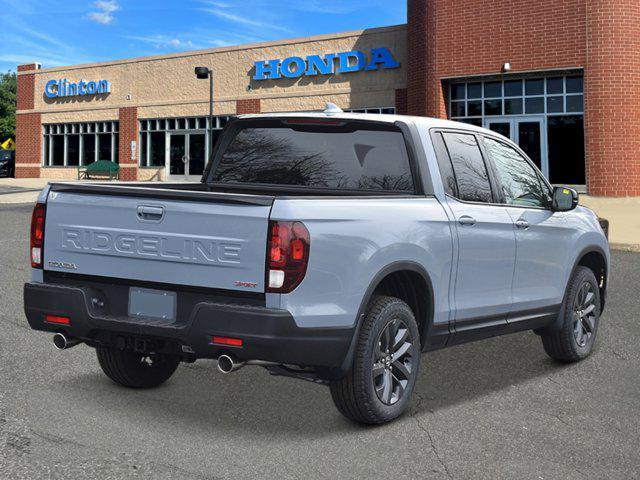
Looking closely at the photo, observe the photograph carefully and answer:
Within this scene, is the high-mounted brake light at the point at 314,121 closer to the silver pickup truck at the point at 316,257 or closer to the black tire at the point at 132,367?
the silver pickup truck at the point at 316,257

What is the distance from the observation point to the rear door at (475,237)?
18.3 feet

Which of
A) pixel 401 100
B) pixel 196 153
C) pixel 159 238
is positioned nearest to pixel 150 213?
pixel 159 238

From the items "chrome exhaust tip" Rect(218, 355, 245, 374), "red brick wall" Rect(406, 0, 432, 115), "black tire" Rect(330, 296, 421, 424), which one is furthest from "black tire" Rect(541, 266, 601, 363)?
"red brick wall" Rect(406, 0, 432, 115)

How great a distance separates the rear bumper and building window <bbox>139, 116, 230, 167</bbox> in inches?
1359

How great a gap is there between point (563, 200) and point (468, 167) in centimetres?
102

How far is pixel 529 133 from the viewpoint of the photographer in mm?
27375

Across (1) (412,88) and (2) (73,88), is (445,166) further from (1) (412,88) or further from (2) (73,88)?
(2) (73,88)

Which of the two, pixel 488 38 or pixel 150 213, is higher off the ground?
pixel 488 38

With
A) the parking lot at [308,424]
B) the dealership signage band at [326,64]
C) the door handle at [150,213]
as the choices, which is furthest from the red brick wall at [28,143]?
the door handle at [150,213]

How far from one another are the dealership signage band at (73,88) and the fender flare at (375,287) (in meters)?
40.4

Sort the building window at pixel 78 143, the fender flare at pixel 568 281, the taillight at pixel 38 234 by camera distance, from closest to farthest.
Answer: the taillight at pixel 38 234 → the fender flare at pixel 568 281 → the building window at pixel 78 143

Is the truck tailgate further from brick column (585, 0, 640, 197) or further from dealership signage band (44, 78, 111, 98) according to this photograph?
dealership signage band (44, 78, 111, 98)

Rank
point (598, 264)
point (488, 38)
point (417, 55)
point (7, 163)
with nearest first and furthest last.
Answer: point (598, 264)
point (488, 38)
point (417, 55)
point (7, 163)

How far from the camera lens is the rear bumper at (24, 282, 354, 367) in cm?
436
